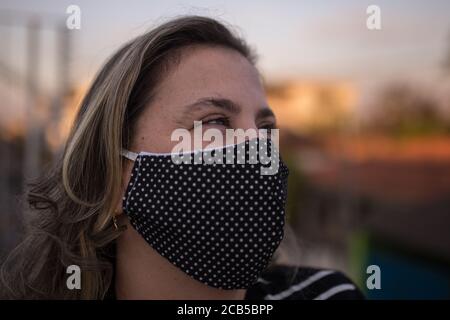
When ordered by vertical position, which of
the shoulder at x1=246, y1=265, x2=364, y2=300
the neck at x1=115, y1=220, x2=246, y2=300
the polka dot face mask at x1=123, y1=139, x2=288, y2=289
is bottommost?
the shoulder at x1=246, y1=265, x2=364, y2=300

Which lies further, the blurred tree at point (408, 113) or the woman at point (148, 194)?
the blurred tree at point (408, 113)

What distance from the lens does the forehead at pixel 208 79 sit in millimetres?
1867

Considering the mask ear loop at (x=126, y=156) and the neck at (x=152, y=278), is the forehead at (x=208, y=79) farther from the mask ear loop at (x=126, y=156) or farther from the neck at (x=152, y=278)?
the neck at (x=152, y=278)

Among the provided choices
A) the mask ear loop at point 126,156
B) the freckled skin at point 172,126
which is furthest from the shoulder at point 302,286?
the mask ear loop at point 126,156

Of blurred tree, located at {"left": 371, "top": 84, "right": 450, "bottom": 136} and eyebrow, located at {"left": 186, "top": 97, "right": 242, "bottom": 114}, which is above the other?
eyebrow, located at {"left": 186, "top": 97, "right": 242, "bottom": 114}

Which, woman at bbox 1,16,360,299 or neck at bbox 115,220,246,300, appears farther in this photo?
neck at bbox 115,220,246,300

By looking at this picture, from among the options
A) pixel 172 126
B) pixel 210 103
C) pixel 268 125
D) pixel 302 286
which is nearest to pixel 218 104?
pixel 210 103

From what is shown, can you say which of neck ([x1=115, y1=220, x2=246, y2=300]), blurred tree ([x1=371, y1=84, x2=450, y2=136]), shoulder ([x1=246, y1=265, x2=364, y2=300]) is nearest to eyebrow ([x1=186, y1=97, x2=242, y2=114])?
neck ([x1=115, y1=220, x2=246, y2=300])

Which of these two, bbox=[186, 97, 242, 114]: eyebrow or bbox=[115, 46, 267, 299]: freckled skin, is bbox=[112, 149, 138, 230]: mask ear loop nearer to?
bbox=[115, 46, 267, 299]: freckled skin

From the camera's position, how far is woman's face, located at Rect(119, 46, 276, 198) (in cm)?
184
